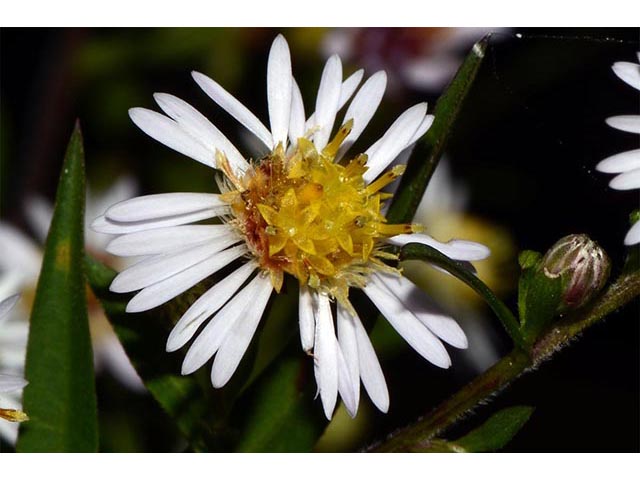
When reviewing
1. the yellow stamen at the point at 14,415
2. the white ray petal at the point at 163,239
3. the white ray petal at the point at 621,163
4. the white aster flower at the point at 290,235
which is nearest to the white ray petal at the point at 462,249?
the white aster flower at the point at 290,235

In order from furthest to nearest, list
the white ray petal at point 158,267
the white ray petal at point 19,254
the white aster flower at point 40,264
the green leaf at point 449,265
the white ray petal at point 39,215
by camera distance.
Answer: the white ray petal at point 39,215 < the white ray petal at point 19,254 < the white aster flower at point 40,264 < the white ray petal at point 158,267 < the green leaf at point 449,265

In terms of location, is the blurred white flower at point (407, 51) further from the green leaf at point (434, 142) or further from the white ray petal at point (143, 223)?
the white ray petal at point (143, 223)

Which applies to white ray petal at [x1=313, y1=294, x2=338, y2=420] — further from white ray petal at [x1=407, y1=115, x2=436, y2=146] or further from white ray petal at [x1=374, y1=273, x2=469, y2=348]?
white ray petal at [x1=407, y1=115, x2=436, y2=146]

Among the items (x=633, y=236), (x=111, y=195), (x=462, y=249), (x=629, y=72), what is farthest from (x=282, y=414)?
(x=111, y=195)

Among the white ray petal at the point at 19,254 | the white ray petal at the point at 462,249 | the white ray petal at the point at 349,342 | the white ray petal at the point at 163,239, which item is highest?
the white ray petal at the point at 19,254

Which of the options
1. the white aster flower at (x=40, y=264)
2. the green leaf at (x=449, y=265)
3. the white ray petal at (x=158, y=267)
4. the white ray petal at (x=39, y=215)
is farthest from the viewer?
the white ray petal at (x=39, y=215)

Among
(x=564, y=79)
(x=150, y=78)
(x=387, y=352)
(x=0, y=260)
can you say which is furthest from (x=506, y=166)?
(x=0, y=260)

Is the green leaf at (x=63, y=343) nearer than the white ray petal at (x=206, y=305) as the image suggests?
No
